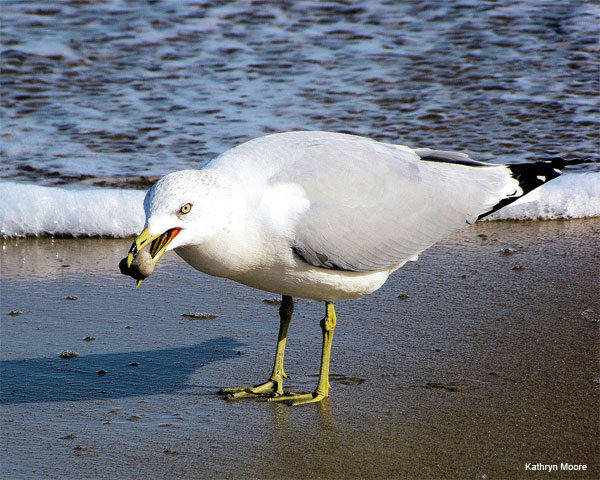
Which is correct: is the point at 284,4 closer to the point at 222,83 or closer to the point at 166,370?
the point at 222,83

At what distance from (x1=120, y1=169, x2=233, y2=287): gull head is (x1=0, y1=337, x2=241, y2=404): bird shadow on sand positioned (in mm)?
829

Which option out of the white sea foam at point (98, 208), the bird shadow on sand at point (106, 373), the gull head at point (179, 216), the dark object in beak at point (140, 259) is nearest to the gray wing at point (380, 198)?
the gull head at point (179, 216)

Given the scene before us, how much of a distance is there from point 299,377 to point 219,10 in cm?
904

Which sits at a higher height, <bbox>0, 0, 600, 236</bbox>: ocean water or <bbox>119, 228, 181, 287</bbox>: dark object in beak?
<bbox>119, 228, 181, 287</bbox>: dark object in beak

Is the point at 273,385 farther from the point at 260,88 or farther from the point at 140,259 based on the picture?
the point at 260,88

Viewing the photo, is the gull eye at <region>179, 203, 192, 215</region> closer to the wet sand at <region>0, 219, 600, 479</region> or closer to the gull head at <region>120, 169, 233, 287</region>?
the gull head at <region>120, 169, 233, 287</region>

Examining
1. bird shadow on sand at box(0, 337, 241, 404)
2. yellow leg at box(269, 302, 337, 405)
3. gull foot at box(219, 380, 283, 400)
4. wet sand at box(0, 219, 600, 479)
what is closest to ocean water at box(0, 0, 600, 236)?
wet sand at box(0, 219, 600, 479)

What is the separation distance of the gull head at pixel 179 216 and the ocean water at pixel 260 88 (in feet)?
9.62

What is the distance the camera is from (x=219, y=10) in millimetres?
12297

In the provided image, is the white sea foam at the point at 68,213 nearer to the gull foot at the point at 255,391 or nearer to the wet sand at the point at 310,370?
the wet sand at the point at 310,370

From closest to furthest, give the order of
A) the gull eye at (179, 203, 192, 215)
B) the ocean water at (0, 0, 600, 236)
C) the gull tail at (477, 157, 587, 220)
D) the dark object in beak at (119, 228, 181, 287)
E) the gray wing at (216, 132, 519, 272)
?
1. the dark object in beak at (119, 228, 181, 287)
2. the gull eye at (179, 203, 192, 215)
3. the gray wing at (216, 132, 519, 272)
4. the gull tail at (477, 157, 587, 220)
5. the ocean water at (0, 0, 600, 236)

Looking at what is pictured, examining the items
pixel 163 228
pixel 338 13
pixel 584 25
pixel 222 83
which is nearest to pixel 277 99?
pixel 222 83

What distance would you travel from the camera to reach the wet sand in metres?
3.31

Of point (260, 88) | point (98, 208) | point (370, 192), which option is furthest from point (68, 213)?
point (260, 88)
